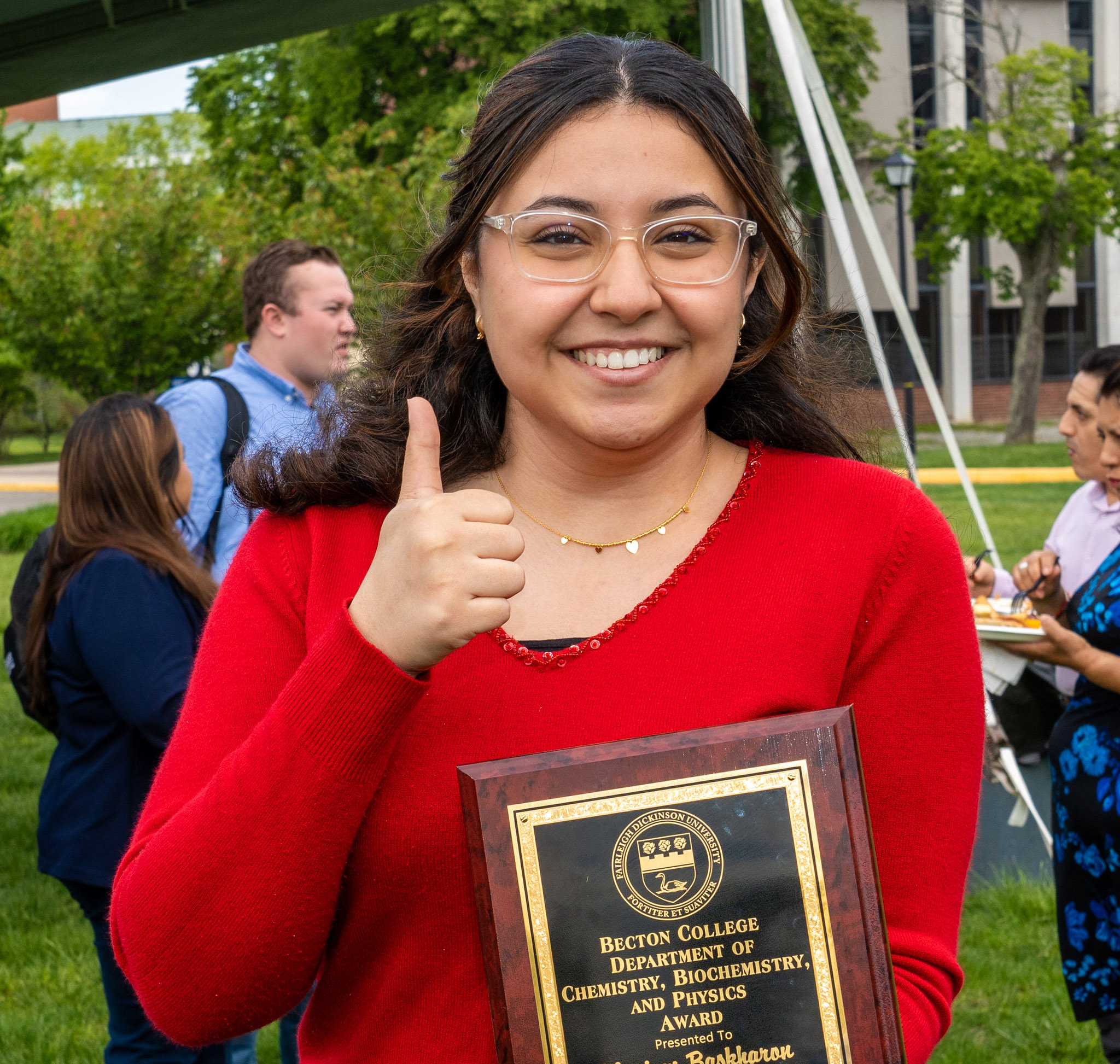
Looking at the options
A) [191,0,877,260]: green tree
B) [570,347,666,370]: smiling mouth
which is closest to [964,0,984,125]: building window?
[191,0,877,260]: green tree

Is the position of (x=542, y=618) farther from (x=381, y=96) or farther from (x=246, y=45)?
(x=381, y=96)

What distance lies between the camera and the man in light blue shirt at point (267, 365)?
426 centimetres

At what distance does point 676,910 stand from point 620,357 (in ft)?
2.07

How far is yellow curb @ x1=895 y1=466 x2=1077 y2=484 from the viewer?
60.2ft

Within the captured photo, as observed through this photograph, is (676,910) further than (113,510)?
No

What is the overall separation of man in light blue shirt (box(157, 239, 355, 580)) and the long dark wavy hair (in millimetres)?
2434

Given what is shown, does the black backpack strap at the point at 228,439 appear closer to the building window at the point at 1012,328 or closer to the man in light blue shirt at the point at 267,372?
the man in light blue shirt at the point at 267,372

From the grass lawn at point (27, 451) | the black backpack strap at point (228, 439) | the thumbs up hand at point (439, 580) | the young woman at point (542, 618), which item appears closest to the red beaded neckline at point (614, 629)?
the young woman at point (542, 618)

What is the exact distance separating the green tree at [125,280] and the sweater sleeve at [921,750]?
59.7ft

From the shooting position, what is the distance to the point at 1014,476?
63.7 feet

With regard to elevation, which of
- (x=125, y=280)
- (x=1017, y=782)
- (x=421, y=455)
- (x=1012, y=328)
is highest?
(x=421, y=455)

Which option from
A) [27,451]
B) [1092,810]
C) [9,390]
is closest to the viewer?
[1092,810]

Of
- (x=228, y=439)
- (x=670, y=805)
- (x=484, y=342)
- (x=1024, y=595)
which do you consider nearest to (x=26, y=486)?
(x=228, y=439)

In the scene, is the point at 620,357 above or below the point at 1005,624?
above
